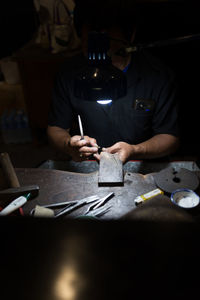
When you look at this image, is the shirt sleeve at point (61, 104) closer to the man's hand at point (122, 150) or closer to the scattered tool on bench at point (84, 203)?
the man's hand at point (122, 150)

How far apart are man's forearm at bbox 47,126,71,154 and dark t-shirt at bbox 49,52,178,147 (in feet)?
0.16

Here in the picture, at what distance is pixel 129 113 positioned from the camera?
75.4 inches

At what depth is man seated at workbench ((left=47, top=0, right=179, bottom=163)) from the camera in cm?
185

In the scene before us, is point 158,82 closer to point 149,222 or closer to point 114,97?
point 114,97

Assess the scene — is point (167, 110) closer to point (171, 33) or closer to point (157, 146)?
point (157, 146)

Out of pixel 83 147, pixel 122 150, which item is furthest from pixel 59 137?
pixel 122 150

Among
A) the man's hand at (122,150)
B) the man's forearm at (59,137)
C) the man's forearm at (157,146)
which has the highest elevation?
the man's hand at (122,150)

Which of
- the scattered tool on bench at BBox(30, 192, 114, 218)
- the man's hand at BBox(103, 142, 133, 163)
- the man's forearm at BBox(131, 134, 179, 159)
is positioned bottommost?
the man's forearm at BBox(131, 134, 179, 159)

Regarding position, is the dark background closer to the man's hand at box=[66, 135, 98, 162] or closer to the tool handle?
the man's hand at box=[66, 135, 98, 162]

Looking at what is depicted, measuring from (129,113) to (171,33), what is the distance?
115 cm

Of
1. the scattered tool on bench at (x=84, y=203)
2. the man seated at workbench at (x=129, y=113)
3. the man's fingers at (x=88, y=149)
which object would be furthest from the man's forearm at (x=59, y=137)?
the scattered tool on bench at (x=84, y=203)

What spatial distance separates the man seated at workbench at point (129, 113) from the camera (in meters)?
1.85

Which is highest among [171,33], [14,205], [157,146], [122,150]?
[171,33]

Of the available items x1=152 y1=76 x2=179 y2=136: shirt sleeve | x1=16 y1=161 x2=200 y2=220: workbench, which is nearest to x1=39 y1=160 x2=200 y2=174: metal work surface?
x1=16 y1=161 x2=200 y2=220: workbench
